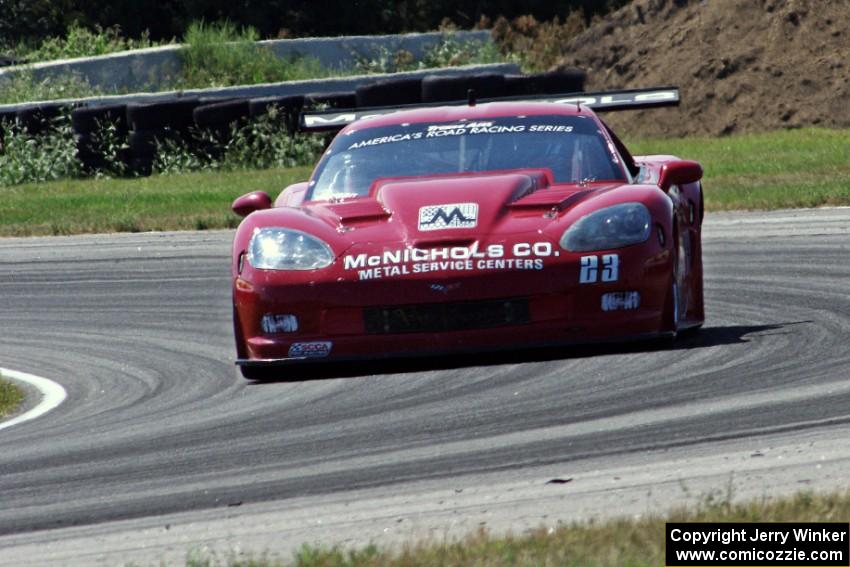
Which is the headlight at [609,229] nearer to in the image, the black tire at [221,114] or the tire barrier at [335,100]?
the tire barrier at [335,100]

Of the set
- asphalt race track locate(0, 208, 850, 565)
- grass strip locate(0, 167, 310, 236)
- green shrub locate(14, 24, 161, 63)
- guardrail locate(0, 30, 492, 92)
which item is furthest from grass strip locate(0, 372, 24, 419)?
green shrub locate(14, 24, 161, 63)

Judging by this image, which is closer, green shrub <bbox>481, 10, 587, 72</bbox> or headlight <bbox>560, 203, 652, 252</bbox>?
headlight <bbox>560, 203, 652, 252</bbox>

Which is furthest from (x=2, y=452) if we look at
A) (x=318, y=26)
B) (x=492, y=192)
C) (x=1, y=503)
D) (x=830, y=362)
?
(x=318, y=26)

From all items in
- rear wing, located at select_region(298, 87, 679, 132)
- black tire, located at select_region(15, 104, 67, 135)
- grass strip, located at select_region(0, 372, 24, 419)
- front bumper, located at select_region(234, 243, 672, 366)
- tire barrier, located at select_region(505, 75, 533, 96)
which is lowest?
black tire, located at select_region(15, 104, 67, 135)

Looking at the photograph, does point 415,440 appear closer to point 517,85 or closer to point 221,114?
point 517,85

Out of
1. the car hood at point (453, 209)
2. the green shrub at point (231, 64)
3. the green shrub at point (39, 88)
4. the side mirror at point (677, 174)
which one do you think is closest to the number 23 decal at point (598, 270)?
the car hood at point (453, 209)

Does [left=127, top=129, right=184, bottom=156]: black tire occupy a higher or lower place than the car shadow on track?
lower

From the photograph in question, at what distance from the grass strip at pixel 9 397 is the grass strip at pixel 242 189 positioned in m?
7.22

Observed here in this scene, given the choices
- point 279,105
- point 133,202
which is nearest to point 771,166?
point 279,105

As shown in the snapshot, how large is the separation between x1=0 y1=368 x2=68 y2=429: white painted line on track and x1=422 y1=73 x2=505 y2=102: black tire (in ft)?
36.5

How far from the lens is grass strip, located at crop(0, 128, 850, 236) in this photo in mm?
15445

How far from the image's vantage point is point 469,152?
8.20 metres

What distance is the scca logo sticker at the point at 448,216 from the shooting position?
711 centimetres

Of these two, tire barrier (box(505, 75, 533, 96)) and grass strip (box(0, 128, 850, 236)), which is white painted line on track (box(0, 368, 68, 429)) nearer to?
grass strip (box(0, 128, 850, 236))
